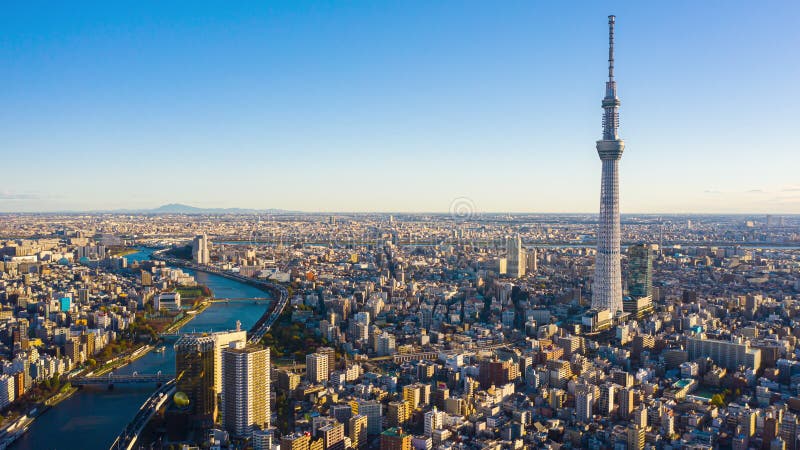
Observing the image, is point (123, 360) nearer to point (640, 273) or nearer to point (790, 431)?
point (790, 431)

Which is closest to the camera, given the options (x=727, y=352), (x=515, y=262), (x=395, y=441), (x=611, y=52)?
(x=395, y=441)

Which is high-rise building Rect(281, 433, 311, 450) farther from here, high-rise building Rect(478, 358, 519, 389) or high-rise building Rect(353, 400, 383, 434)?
high-rise building Rect(478, 358, 519, 389)

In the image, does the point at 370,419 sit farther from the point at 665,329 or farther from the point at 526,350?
the point at 665,329

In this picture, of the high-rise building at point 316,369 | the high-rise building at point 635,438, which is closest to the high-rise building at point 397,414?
the high-rise building at point 316,369

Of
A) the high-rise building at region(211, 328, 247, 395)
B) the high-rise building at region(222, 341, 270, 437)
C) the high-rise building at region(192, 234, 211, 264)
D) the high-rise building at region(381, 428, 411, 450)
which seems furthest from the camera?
the high-rise building at region(192, 234, 211, 264)

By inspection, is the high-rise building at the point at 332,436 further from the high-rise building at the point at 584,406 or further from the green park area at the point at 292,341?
the green park area at the point at 292,341

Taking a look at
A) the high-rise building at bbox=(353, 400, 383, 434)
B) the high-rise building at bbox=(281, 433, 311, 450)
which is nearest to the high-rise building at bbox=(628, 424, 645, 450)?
the high-rise building at bbox=(353, 400, 383, 434)

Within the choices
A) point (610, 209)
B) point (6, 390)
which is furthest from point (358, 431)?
point (610, 209)
